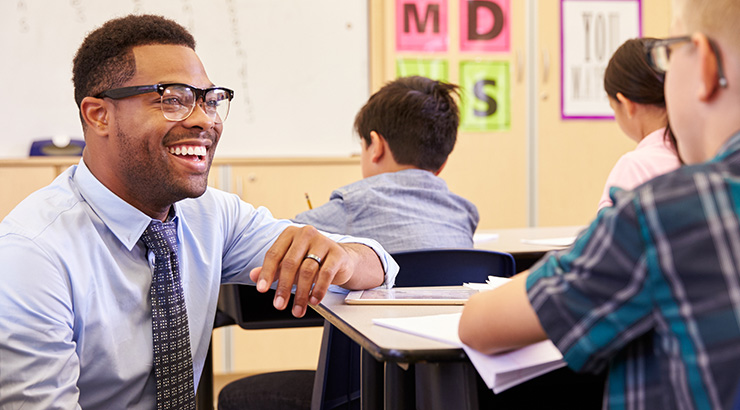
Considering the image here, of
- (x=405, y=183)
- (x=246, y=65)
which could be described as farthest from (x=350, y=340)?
(x=246, y=65)

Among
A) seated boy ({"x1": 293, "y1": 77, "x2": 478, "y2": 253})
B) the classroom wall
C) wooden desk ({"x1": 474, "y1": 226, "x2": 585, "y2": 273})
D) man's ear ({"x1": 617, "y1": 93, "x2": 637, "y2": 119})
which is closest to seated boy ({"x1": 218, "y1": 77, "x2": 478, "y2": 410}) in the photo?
seated boy ({"x1": 293, "y1": 77, "x2": 478, "y2": 253})

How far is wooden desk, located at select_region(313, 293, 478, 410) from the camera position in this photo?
2.66ft

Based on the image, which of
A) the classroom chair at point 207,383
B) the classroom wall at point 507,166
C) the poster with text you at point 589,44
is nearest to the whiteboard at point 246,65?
the classroom wall at point 507,166

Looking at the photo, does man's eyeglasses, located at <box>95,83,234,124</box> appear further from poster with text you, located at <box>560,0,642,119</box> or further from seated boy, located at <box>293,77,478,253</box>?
poster with text you, located at <box>560,0,642,119</box>

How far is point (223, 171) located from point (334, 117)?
685 millimetres

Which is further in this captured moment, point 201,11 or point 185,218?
point 201,11

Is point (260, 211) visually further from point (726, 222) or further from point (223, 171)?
point (223, 171)

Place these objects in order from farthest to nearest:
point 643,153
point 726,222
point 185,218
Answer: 1. point 643,153
2. point 185,218
3. point 726,222

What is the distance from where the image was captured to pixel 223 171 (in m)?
3.53

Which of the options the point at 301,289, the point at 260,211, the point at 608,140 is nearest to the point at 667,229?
the point at 301,289

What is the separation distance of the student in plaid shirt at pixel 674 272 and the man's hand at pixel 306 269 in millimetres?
521

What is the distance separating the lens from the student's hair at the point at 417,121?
2098 millimetres

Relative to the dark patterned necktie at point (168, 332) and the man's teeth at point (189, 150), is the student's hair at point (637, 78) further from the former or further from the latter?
the dark patterned necktie at point (168, 332)

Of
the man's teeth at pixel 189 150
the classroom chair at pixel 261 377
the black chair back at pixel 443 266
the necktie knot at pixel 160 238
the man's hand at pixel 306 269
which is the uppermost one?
the man's teeth at pixel 189 150
